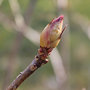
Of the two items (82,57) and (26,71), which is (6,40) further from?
(26,71)

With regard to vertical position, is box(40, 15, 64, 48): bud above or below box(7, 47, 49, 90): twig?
above

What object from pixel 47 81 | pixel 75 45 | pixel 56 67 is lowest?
pixel 56 67

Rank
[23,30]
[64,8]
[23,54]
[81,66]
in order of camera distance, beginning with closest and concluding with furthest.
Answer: [23,30], [64,8], [23,54], [81,66]

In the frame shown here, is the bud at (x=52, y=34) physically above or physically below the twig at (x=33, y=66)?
above

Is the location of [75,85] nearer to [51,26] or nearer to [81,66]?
[81,66]

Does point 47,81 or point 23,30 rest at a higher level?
point 47,81

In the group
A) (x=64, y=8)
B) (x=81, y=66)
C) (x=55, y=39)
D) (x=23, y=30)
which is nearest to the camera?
(x=55, y=39)

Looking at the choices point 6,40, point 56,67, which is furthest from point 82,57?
point 56,67

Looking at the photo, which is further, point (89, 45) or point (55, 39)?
point (89, 45)
